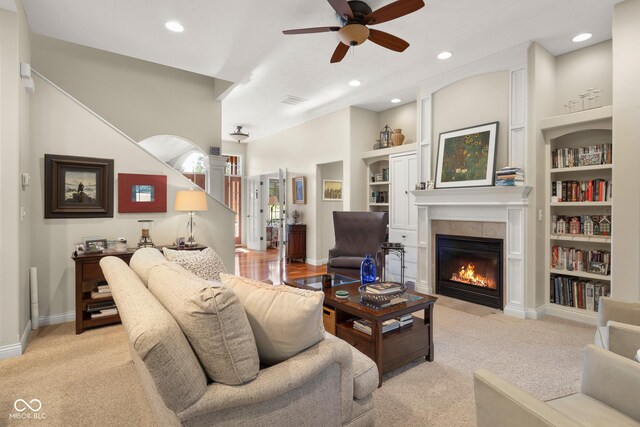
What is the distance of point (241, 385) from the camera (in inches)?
46.6

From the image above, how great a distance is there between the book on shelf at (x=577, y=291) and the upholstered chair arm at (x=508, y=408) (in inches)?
128

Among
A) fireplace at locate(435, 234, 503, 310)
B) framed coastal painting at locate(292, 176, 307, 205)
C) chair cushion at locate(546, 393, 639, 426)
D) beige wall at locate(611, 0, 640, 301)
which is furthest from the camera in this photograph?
framed coastal painting at locate(292, 176, 307, 205)

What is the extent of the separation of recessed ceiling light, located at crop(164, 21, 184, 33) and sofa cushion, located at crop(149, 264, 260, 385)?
3.00 m

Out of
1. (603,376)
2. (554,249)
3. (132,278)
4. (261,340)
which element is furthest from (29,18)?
(554,249)

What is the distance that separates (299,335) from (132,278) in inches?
35.9

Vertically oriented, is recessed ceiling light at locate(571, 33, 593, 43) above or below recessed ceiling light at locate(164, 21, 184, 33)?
above

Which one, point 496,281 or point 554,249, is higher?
point 554,249

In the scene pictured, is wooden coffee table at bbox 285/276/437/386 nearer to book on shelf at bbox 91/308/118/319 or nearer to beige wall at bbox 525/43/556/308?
beige wall at bbox 525/43/556/308

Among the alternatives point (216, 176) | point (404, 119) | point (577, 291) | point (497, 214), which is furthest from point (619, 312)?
point (216, 176)

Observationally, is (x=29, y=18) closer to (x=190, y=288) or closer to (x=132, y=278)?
(x=132, y=278)

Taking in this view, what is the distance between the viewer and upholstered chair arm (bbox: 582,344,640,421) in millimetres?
1263

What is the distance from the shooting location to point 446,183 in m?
4.29

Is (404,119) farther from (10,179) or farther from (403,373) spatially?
(10,179)

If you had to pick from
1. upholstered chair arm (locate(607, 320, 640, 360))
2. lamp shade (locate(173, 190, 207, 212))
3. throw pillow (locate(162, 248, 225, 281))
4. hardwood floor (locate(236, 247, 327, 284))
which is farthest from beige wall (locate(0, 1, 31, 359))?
upholstered chair arm (locate(607, 320, 640, 360))
